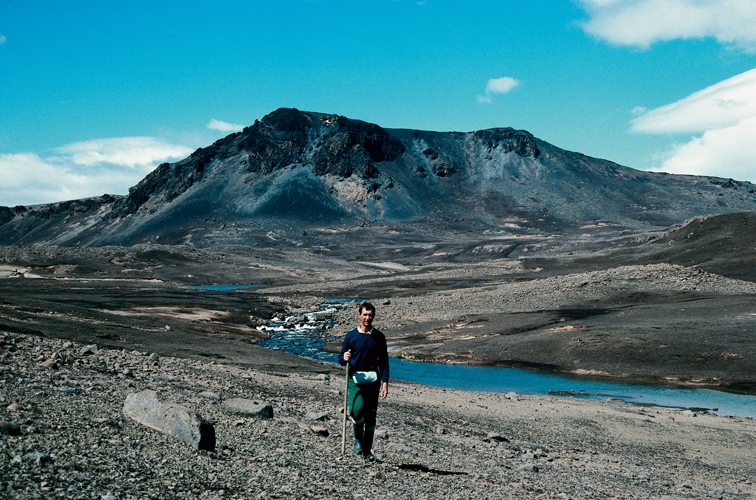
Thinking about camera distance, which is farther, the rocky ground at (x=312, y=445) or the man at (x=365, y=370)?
the man at (x=365, y=370)

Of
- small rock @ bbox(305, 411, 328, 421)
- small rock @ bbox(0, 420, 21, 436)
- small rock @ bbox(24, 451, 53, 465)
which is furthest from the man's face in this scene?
small rock @ bbox(0, 420, 21, 436)

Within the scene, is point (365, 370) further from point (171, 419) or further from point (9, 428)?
point (9, 428)

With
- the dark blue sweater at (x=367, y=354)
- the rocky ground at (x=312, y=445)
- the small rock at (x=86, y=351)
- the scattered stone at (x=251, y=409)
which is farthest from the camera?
the small rock at (x=86, y=351)

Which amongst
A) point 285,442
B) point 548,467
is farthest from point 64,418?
point 548,467

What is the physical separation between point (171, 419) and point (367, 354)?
3571 mm

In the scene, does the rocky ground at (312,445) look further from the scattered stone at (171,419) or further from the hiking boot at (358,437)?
the hiking boot at (358,437)

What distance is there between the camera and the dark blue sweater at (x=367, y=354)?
10.9 m

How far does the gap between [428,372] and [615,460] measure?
2143 centimetres

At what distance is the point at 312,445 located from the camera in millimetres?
11773

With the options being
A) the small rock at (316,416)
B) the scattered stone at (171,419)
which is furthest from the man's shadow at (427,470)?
the small rock at (316,416)

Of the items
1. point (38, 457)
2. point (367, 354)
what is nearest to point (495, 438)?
point (367, 354)

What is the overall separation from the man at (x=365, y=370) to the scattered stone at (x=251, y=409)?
3.43 meters

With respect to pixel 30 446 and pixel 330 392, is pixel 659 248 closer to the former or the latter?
pixel 330 392

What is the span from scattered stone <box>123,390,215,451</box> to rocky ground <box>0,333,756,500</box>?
0.16 metres
